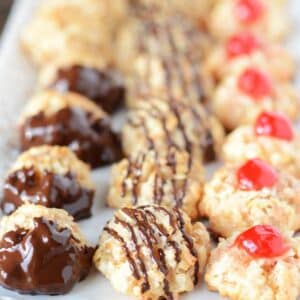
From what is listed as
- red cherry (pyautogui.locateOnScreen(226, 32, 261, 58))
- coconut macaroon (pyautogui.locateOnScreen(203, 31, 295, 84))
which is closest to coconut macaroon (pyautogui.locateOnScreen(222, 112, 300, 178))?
coconut macaroon (pyautogui.locateOnScreen(203, 31, 295, 84))

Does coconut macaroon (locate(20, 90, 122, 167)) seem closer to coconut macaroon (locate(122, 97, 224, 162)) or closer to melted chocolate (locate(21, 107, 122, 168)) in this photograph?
melted chocolate (locate(21, 107, 122, 168))

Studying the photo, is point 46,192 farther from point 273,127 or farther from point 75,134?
point 273,127

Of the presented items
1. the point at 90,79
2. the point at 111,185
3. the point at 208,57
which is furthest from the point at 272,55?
the point at 111,185

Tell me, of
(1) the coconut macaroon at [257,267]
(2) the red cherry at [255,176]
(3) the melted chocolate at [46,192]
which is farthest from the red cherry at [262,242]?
(3) the melted chocolate at [46,192]

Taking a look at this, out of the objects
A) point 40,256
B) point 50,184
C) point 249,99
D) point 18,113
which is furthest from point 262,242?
point 18,113

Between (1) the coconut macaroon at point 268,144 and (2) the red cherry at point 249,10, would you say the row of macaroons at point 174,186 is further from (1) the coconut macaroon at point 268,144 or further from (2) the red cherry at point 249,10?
(2) the red cherry at point 249,10
